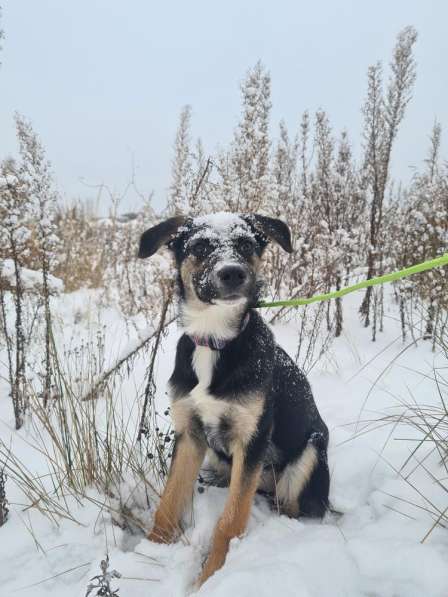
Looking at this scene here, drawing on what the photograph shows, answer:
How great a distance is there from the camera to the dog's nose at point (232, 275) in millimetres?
2035

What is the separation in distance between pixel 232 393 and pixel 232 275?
2.10ft

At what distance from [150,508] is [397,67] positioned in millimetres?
6911

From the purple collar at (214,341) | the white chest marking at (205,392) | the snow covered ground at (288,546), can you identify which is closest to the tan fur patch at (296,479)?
the snow covered ground at (288,546)

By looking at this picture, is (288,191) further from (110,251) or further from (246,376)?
(246,376)

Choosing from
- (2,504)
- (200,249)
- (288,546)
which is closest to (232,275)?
(200,249)

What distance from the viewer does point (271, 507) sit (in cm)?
249

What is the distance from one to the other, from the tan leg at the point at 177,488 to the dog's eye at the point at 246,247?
3.81 feet

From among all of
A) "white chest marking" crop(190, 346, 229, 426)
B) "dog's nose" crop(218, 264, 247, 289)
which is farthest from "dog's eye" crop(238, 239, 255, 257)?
"white chest marking" crop(190, 346, 229, 426)

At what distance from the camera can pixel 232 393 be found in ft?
6.85

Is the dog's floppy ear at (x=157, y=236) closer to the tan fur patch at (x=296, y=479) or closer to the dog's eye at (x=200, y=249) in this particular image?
the dog's eye at (x=200, y=249)

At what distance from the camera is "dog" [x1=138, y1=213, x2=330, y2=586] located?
2.08 meters

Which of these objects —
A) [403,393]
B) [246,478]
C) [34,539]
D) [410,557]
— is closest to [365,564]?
[410,557]

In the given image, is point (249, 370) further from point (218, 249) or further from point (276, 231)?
point (276, 231)

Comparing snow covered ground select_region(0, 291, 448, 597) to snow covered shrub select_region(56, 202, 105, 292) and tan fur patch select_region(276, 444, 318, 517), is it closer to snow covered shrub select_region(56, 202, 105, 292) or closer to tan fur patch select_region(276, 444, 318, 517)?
tan fur patch select_region(276, 444, 318, 517)
